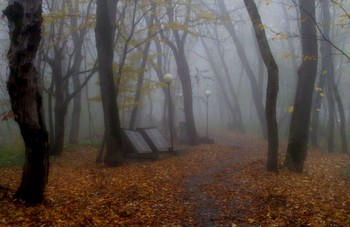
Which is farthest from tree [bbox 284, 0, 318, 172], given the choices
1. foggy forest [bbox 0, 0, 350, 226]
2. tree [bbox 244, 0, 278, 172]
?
tree [bbox 244, 0, 278, 172]

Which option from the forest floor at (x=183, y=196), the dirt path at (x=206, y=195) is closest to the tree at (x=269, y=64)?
the forest floor at (x=183, y=196)

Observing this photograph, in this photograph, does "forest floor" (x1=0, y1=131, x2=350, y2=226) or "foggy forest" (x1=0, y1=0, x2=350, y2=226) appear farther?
"forest floor" (x1=0, y1=131, x2=350, y2=226)

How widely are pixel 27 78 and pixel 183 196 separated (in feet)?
14.2

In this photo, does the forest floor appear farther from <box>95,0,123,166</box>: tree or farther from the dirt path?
<box>95,0,123,166</box>: tree

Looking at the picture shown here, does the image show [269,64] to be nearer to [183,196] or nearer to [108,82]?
[183,196]

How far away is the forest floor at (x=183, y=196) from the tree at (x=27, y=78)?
1.06 metres

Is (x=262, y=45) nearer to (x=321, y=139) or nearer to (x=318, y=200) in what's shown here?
(x=318, y=200)

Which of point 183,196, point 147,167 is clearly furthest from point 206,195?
point 147,167

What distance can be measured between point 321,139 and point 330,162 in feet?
30.5

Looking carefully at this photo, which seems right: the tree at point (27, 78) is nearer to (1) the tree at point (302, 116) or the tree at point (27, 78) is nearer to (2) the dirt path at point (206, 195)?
(2) the dirt path at point (206, 195)

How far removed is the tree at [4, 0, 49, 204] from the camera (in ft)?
18.6

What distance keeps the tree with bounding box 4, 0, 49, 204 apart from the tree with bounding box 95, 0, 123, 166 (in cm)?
528

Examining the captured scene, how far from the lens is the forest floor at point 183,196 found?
6.06m

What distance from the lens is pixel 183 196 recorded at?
802 cm
